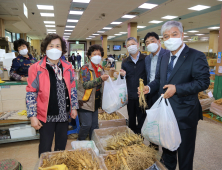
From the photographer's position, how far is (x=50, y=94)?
1.63 meters

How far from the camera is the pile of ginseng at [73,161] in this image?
4.92ft

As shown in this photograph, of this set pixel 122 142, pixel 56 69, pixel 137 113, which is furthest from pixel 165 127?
pixel 56 69

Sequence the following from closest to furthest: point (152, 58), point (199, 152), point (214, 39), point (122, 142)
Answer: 1. point (122, 142)
2. point (152, 58)
3. point (199, 152)
4. point (214, 39)

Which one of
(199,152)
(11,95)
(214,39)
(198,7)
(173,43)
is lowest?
(199,152)

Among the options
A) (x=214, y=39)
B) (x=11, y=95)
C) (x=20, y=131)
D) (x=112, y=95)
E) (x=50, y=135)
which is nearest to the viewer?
(x=50, y=135)

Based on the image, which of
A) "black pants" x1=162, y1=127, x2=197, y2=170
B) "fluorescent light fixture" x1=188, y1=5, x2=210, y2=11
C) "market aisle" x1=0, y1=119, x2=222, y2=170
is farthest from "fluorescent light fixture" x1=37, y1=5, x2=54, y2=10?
"black pants" x1=162, y1=127, x2=197, y2=170

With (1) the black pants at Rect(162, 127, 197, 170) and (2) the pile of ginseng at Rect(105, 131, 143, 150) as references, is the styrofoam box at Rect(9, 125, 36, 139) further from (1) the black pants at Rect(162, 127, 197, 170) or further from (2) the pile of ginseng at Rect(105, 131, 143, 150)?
(1) the black pants at Rect(162, 127, 197, 170)

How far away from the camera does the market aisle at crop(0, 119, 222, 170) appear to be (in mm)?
2307

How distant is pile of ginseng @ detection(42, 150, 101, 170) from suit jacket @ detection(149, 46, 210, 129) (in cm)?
89

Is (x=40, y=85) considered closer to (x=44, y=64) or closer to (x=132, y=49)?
(x=44, y=64)

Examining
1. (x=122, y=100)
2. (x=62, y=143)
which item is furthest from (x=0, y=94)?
(x=122, y=100)

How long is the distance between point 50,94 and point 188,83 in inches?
50.0

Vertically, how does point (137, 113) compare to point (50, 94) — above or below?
below

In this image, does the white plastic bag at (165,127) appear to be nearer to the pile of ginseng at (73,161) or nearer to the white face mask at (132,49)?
the pile of ginseng at (73,161)
